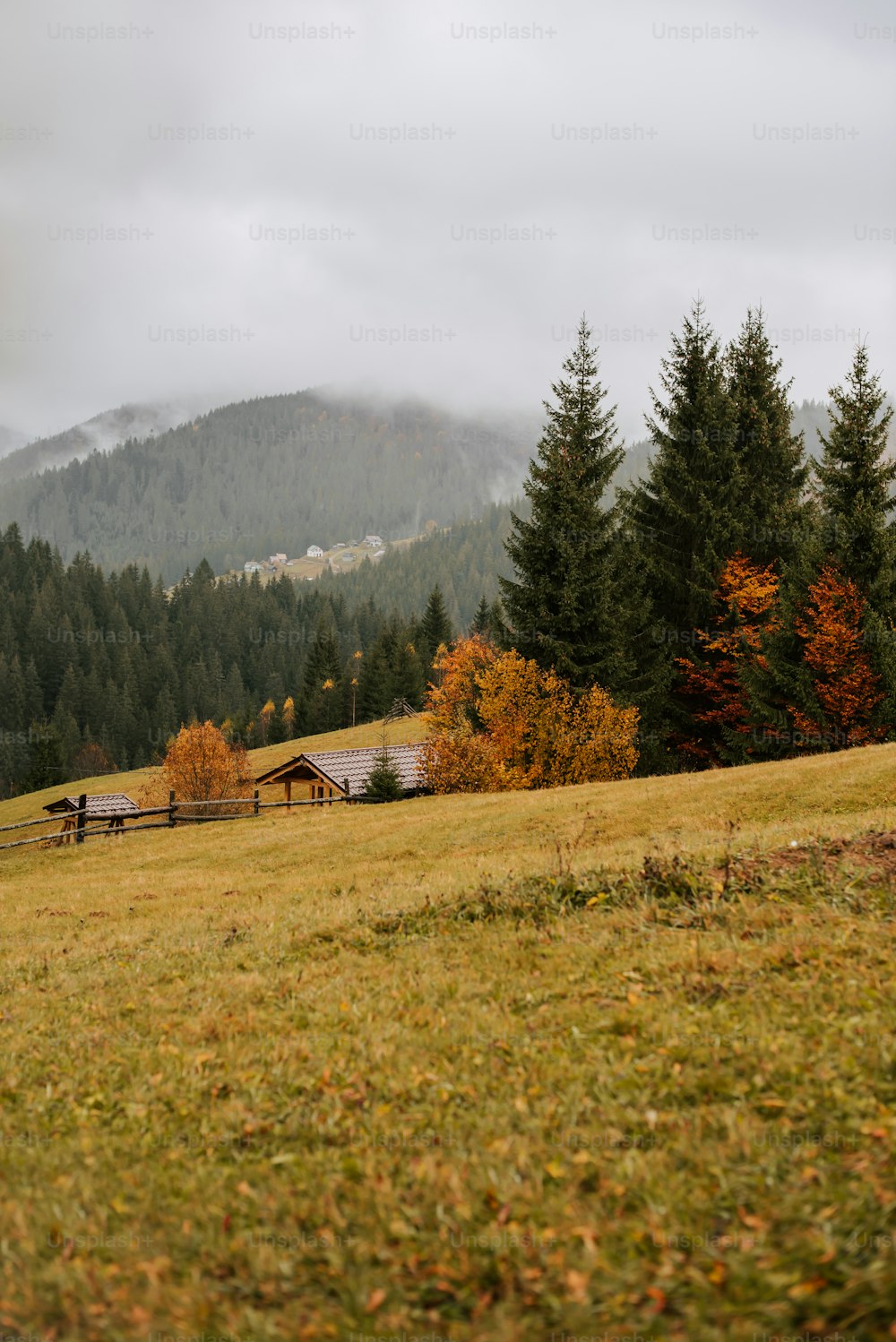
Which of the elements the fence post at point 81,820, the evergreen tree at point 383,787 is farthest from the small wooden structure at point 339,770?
the fence post at point 81,820

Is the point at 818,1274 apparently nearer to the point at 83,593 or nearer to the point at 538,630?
the point at 538,630

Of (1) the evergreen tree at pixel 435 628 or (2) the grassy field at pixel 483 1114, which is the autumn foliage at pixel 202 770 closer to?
(2) the grassy field at pixel 483 1114

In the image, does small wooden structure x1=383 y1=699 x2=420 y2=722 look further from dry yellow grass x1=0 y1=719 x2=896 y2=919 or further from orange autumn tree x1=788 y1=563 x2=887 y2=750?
orange autumn tree x1=788 y1=563 x2=887 y2=750

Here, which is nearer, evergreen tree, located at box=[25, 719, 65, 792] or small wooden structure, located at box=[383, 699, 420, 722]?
small wooden structure, located at box=[383, 699, 420, 722]

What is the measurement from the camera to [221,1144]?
6480 millimetres

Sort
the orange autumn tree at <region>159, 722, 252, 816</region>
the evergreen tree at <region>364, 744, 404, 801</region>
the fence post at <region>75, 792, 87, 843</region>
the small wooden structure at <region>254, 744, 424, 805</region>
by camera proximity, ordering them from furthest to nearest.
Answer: the orange autumn tree at <region>159, 722, 252, 816</region>, the small wooden structure at <region>254, 744, 424, 805</region>, the evergreen tree at <region>364, 744, 404, 801</region>, the fence post at <region>75, 792, 87, 843</region>

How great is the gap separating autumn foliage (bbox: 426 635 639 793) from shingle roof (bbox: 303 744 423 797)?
581 centimetres

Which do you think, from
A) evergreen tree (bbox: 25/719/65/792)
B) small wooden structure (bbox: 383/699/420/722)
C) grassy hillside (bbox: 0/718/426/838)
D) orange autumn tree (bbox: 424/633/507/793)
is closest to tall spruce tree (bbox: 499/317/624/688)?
orange autumn tree (bbox: 424/633/507/793)

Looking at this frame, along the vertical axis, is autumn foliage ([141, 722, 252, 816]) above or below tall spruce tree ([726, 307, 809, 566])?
below

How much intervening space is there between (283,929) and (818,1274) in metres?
9.51

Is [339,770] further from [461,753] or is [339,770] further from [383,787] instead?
[461,753]

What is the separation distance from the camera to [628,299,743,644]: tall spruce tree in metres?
38.2

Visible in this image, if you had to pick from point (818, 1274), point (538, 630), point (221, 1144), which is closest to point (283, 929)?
point (221, 1144)

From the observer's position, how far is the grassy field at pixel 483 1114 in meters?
4.54
